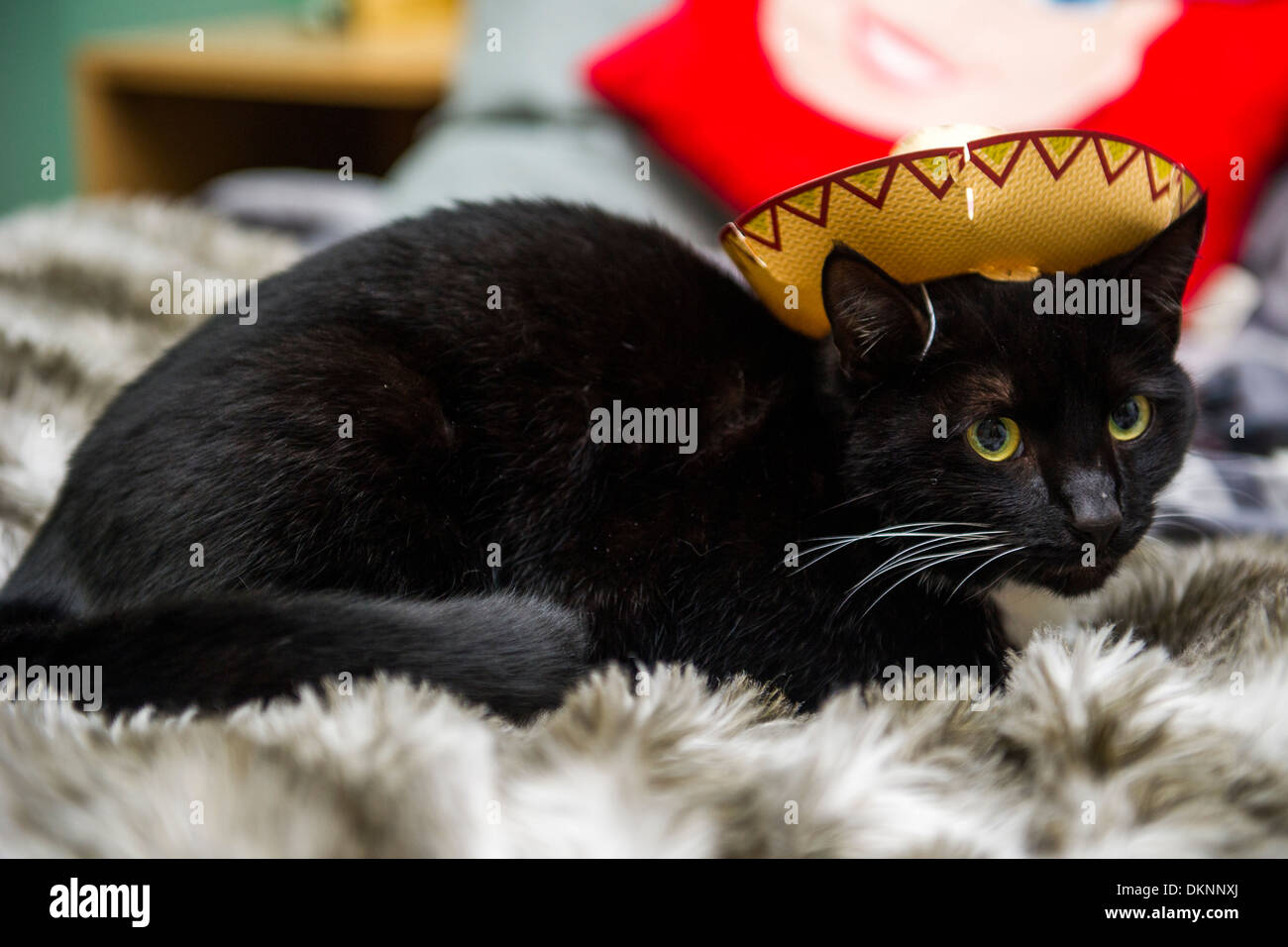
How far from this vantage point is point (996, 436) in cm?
76

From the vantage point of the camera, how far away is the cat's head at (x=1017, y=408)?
0.74m

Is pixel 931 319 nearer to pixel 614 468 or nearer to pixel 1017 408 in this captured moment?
pixel 1017 408

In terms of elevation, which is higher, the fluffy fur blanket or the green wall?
the green wall

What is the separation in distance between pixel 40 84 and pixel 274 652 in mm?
2226

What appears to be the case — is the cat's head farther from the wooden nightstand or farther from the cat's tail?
the wooden nightstand

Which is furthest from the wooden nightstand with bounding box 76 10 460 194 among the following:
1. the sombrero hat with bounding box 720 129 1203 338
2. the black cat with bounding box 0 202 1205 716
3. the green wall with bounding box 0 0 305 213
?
the sombrero hat with bounding box 720 129 1203 338

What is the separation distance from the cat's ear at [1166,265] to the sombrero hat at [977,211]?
0.10ft

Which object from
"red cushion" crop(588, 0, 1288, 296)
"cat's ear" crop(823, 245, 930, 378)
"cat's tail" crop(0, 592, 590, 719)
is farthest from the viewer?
"red cushion" crop(588, 0, 1288, 296)

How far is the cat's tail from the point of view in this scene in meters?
0.61

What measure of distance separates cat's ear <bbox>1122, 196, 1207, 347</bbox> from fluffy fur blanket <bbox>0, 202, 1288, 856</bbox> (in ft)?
0.82

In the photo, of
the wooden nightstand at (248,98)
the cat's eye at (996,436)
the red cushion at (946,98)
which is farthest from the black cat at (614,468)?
the wooden nightstand at (248,98)

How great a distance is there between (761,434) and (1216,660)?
358mm

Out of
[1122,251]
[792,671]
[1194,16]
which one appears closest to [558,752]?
[792,671]

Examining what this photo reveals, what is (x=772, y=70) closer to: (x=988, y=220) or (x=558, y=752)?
(x=988, y=220)
